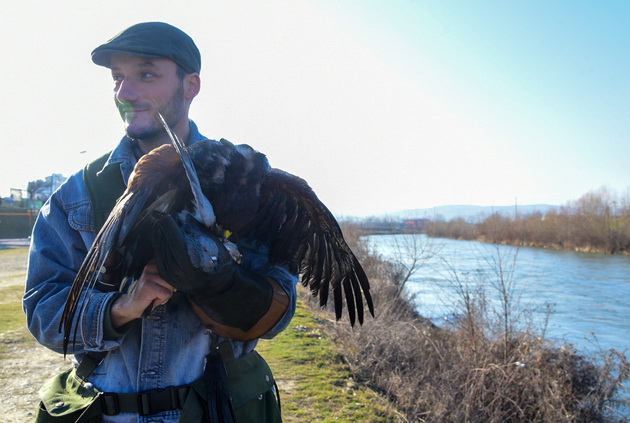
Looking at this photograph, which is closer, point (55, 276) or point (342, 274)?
point (55, 276)

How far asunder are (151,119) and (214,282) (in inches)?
39.0

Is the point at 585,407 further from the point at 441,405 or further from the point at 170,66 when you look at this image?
the point at 170,66

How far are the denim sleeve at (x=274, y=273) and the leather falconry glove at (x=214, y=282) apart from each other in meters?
0.10

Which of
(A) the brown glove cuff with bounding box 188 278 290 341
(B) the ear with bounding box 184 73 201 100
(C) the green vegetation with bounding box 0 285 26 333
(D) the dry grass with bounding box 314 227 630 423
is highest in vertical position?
(B) the ear with bounding box 184 73 201 100

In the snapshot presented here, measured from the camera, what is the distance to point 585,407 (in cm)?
757

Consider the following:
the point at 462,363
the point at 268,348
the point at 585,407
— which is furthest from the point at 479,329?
the point at 268,348

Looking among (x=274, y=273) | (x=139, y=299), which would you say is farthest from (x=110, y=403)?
(x=274, y=273)

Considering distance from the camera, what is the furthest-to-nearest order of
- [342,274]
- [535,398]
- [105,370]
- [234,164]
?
[535,398], [342,274], [234,164], [105,370]

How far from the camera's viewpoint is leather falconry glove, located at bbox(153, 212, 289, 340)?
76.9 inches

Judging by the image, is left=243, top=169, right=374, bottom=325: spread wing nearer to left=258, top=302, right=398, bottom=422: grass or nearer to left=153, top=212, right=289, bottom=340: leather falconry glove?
left=153, top=212, right=289, bottom=340: leather falconry glove

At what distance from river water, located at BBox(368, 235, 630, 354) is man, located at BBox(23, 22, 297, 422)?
6.14 metres

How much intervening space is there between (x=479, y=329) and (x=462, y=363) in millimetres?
794

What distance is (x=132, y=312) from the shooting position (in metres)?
1.93

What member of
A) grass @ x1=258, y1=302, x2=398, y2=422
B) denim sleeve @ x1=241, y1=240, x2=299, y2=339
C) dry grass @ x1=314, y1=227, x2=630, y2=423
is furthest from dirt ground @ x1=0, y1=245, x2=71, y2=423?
dry grass @ x1=314, y1=227, x2=630, y2=423
